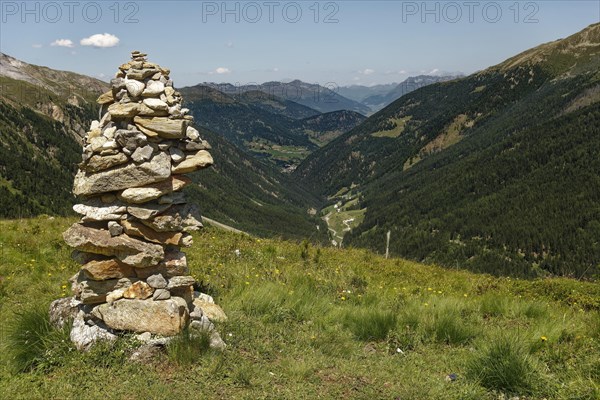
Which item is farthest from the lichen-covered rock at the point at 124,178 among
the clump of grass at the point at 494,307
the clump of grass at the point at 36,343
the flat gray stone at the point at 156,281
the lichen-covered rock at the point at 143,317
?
the clump of grass at the point at 494,307

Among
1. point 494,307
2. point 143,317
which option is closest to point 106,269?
point 143,317

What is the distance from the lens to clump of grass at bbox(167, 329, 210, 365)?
830 cm

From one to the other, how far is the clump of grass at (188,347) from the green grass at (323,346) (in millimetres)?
29

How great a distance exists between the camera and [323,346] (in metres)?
9.54

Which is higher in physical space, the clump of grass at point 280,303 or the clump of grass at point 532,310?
the clump of grass at point 280,303

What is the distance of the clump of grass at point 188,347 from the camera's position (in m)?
8.30

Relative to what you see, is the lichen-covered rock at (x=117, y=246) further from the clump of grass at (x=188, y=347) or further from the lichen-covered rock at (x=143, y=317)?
the clump of grass at (x=188, y=347)

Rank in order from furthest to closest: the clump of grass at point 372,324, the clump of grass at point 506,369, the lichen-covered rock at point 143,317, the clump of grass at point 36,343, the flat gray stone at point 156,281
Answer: the clump of grass at point 372,324, the flat gray stone at point 156,281, the lichen-covered rock at point 143,317, the clump of grass at point 36,343, the clump of grass at point 506,369

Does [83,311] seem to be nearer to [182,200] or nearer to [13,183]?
[182,200]

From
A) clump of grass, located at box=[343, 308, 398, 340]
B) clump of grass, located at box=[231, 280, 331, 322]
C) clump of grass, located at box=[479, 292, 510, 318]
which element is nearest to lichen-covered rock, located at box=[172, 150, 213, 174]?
clump of grass, located at box=[231, 280, 331, 322]

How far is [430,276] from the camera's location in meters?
17.7

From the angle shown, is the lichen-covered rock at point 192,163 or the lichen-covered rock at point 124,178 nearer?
the lichen-covered rock at point 124,178

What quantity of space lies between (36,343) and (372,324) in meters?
7.45

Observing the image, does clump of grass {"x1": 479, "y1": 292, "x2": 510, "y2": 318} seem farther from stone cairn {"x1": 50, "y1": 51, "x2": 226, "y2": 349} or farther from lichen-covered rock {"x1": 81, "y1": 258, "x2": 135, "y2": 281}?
lichen-covered rock {"x1": 81, "y1": 258, "x2": 135, "y2": 281}
